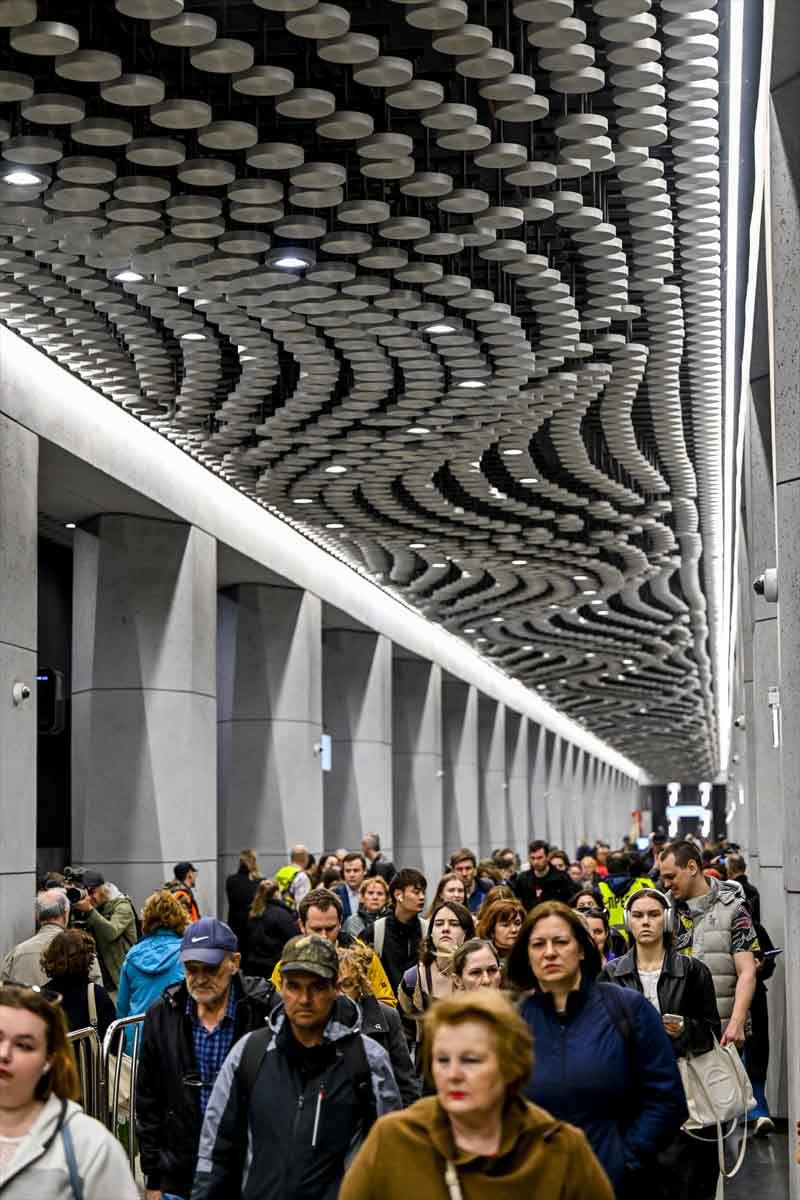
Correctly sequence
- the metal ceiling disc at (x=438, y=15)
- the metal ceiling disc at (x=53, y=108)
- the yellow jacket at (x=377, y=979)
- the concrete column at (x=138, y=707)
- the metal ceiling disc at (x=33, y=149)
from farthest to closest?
the concrete column at (x=138, y=707) → the metal ceiling disc at (x=33, y=149) → the metal ceiling disc at (x=53, y=108) → the metal ceiling disc at (x=438, y=15) → the yellow jacket at (x=377, y=979)

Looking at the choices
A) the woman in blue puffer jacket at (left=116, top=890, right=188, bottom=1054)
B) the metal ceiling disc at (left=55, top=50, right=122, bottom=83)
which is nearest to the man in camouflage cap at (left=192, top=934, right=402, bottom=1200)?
the woman in blue puffer jacket at (left=116, top=890, right=188, bottom=1054)

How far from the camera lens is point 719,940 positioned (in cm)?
859

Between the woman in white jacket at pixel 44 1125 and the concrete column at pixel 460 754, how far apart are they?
3627cm

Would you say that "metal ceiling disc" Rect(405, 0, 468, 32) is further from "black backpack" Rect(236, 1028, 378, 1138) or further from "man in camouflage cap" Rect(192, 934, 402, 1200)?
"black backpack" Rect(236, 1028, 378, 1138)

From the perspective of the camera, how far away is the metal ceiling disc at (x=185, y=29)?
7926mm

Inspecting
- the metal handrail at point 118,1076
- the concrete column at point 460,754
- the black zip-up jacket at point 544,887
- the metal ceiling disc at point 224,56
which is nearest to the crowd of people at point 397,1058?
the metal handrail at point 118,1076

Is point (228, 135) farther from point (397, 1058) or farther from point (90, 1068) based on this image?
point (397, 1058)

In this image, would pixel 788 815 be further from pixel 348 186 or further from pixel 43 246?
pixel 43 246

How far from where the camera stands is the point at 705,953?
28.1ft

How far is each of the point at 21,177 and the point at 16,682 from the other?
441 cm

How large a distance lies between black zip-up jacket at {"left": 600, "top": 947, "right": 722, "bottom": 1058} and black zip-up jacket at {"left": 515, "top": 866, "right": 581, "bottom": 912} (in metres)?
8.88

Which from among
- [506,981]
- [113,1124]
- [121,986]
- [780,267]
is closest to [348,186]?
[780,267]

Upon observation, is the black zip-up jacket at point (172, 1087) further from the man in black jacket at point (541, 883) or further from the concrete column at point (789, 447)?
the man in black jacket at point (541, 883)

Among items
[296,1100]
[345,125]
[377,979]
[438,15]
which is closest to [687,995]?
[377,979]
